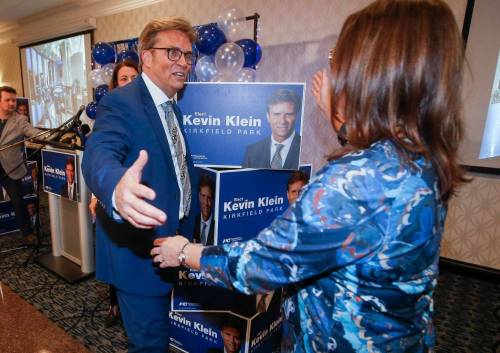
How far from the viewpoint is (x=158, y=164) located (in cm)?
118

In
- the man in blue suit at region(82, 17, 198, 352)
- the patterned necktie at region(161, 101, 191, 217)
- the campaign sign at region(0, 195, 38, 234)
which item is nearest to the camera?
the man in blue suit at region(82, 17, 198, 352)

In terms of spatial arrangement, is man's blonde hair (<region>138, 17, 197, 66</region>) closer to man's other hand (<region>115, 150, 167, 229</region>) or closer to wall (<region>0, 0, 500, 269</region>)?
man's other hand (<region>115, 150, 167, 229</region>)

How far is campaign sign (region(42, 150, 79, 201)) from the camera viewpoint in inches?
99.0

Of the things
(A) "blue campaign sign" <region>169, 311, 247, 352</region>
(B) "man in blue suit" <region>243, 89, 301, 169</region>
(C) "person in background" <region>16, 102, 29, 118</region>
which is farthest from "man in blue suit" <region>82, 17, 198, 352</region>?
(C) "person in background" <region>16, 102, 29, 118</region>

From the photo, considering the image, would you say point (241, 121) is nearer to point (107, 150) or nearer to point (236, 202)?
point (236, 202)

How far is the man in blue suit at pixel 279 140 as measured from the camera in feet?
4.88

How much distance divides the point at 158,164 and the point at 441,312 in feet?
7.76

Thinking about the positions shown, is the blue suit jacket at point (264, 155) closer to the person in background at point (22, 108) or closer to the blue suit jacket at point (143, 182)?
the blue suit jacket at point (143, 182)

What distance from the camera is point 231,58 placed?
2.34 meters

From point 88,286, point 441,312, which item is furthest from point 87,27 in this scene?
point 441,312

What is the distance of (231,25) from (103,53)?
152 centimetres

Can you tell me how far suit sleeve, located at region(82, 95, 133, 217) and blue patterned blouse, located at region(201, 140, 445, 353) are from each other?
311 millimetres

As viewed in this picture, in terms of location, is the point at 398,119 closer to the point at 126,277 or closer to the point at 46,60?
the point at 126,277

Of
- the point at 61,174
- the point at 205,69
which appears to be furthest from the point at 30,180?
the point at 205,69
